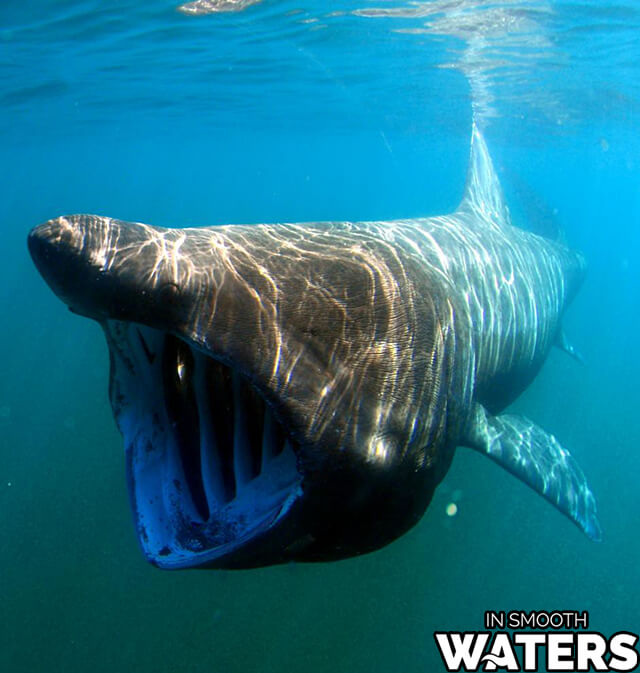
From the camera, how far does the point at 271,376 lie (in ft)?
7.60

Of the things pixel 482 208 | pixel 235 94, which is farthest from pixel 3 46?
pixel 482 208

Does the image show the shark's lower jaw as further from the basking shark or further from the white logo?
the white logo

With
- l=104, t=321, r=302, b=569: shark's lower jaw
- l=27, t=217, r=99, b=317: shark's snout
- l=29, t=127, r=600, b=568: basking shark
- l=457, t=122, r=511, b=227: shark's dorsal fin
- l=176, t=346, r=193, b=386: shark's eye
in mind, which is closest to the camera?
l=27, t=217, r=99, b=317: shark's snout

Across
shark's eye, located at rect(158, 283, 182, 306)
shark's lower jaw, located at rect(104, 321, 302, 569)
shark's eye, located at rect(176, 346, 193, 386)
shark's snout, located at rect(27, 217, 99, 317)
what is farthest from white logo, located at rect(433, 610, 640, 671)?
shark's snout, located at rect(27, 217, 99, 317)

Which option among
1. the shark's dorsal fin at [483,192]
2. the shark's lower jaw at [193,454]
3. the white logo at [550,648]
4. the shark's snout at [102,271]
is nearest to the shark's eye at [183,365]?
the shark's lower jaw at [193,454]

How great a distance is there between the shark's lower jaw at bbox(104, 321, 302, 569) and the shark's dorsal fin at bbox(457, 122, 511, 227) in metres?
5.06

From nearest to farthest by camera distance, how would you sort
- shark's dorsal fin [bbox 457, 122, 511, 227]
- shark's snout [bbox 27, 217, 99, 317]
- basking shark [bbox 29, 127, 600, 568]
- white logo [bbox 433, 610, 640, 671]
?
shark's snout [bbox 27, 217, 99, 317], basking shark [bbox 29, 127, 600, 568], white logo [bbox 433, 610, 640, 671], shark's dorsal fin [bbox 457, 122, 511, 227]

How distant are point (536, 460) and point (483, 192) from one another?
4.53 meters

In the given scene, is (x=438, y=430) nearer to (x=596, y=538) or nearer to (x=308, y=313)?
A: (x=308, y=313)

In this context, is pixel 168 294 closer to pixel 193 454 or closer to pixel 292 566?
pixel 193 454

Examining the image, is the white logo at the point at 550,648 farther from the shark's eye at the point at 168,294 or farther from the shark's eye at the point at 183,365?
the shark's eye at the point at 168,294

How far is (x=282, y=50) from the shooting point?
18.5 m

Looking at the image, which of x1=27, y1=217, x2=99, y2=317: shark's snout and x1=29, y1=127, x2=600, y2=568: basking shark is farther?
x1=29, y1=127, x2=600, y2=568: basking shark

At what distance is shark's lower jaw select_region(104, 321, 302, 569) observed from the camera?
2.54m
